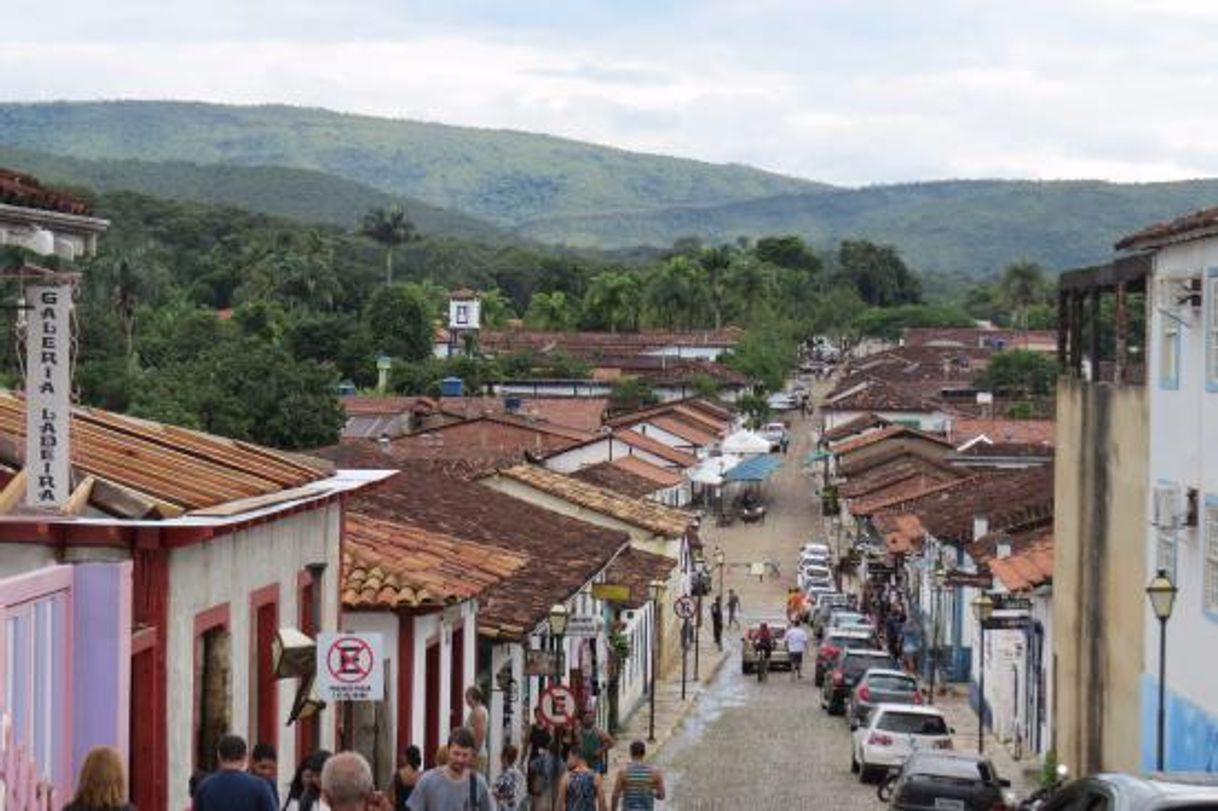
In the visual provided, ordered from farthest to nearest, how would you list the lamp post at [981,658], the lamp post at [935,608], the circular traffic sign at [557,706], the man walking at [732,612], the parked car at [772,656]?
the man walking at [732,612]
the parked car at [772,656]
the lamp post at [935,608]
the lamp post at [981,658]
the circular traffic sign at [557,706]

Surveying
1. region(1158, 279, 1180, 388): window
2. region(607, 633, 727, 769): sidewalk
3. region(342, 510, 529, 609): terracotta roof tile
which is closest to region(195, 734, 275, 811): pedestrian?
region(342, 510, 529, 609): terracotta roof tile

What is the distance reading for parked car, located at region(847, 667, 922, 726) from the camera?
128 feet

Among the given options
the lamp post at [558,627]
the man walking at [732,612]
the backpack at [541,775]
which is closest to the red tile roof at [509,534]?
the lamp post at [558,627]

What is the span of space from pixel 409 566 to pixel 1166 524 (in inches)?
323

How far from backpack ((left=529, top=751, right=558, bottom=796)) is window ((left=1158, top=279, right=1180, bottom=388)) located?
25.9 ft

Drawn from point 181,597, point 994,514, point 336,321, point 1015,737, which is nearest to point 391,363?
point 336,321

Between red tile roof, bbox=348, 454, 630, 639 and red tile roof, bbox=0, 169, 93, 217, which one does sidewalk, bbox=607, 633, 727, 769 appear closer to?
red tile roof, bbox=348, 454, 630, 639

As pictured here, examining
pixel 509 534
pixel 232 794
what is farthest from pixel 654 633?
pixel 232 794

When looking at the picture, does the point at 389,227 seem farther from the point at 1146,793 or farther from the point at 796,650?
the point at 1146,793

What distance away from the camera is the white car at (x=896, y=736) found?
109ft

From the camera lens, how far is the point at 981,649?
4150cm

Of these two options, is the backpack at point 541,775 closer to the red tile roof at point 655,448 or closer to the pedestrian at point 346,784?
the pedestrian at point 346,784

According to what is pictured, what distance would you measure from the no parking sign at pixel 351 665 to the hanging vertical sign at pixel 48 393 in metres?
2.59

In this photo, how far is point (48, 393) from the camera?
46.5 ft
